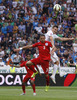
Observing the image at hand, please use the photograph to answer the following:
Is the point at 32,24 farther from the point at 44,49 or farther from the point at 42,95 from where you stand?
the point at 42,95

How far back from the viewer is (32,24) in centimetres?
3092

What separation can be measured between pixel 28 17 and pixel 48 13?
1792mm

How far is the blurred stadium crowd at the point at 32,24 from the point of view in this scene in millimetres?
28281

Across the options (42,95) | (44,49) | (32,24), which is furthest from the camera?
(32,24)

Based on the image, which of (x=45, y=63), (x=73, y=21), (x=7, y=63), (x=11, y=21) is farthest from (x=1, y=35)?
(x=45, y=63)

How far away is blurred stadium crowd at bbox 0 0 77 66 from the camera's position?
28281mm

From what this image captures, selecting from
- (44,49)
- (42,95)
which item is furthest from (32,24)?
(42,95)

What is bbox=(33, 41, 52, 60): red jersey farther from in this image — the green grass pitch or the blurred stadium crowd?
the blurred stadium crowd

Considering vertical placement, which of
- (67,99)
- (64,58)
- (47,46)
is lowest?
(64,58)

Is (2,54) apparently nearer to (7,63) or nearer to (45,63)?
(7,63)

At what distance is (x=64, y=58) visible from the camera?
92.1ft

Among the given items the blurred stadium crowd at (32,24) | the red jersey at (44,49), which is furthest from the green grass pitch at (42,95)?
the blurred stadium crowd at (32,24)

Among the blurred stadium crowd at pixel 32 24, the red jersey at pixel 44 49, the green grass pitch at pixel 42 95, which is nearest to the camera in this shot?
the green grass pitch at pixel 42 95

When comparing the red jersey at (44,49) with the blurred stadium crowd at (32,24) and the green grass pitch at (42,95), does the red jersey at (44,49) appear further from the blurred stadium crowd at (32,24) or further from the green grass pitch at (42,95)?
the blurred stadium crowd at (32,24)
